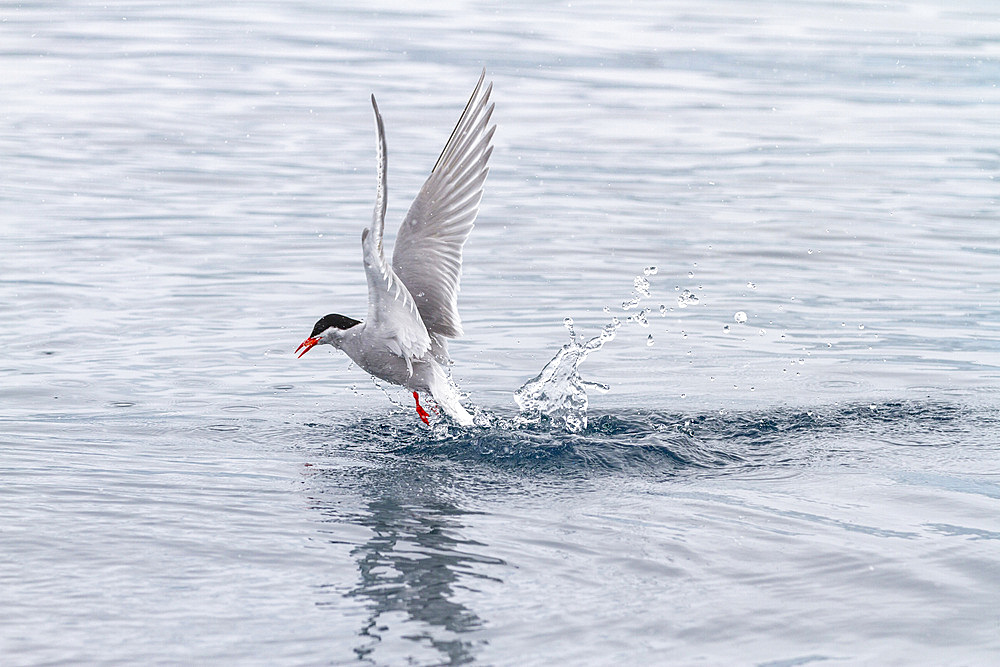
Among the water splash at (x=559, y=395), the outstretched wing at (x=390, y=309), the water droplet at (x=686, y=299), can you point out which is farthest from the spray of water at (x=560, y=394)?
the water droplet at (x=686, y=299)

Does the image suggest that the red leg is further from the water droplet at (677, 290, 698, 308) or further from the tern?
the water droplet at (677, 290, 698, 308)

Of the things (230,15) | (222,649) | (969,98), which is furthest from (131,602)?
(230,15)

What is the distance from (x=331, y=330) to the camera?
8328 millimetres

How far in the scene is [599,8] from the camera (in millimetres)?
32938

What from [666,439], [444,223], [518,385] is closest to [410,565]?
[666,439]

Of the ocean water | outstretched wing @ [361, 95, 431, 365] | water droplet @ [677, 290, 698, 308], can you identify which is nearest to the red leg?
the ocean water

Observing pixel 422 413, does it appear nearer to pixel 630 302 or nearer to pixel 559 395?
pixel 559 395

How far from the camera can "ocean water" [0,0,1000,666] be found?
556 cm

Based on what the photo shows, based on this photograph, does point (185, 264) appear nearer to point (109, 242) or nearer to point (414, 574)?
point (109, 242)

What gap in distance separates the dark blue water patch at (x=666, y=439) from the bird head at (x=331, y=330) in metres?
→ 0.47

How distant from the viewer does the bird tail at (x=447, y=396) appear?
8188mm

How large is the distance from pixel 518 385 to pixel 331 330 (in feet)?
4.50

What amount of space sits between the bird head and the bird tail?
0.54 meters

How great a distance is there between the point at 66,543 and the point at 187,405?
8.05ft
